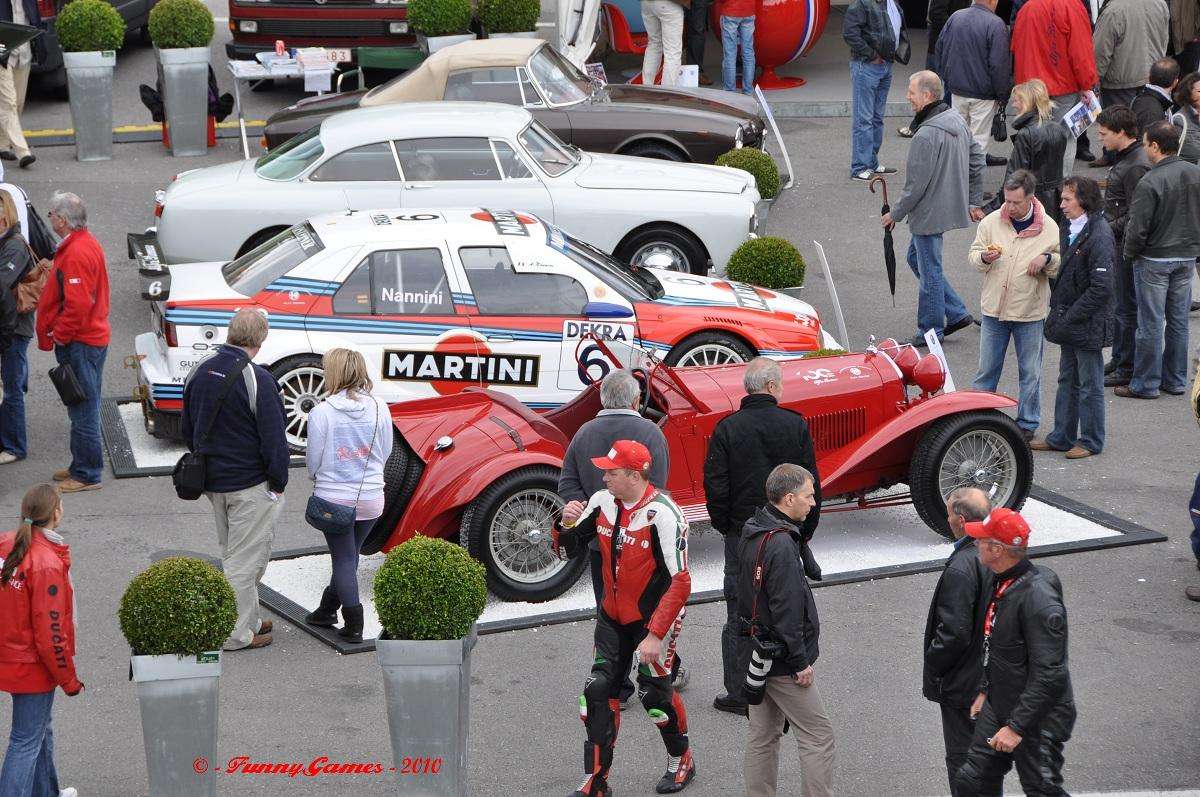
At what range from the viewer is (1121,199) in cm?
1204

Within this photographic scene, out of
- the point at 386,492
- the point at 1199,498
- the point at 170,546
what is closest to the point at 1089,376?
the point at 1199,498

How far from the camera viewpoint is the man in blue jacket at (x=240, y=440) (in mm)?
7859

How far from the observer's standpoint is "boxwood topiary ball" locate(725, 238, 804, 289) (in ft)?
42.1

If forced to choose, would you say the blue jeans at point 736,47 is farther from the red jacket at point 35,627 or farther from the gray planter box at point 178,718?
the red jacket at point 35,627

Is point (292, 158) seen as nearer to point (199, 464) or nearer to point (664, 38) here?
point (199, 464)

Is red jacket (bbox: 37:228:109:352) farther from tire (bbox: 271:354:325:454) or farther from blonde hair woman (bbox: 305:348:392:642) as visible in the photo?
blonde hair woman (bbox: 305:348:392:642)

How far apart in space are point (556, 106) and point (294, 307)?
557 centimetres

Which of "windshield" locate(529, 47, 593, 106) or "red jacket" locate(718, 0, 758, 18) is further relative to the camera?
"red jacket" locate(718, 0, 758, 18)

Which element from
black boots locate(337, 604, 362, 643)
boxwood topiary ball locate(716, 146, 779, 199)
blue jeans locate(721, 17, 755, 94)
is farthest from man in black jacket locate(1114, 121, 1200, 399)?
blue jeans locate(721, 17, 755, 94)

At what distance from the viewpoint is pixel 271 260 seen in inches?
438

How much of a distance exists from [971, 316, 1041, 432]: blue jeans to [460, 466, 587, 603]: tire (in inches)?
156

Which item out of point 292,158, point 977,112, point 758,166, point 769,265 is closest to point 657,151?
point 758,166

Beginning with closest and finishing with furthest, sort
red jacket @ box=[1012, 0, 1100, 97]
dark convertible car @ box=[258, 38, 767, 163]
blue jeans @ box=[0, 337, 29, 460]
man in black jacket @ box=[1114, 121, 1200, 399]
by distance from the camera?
blue jeans @ box=[0, 337, 29, 460] → man in black jacket @ box=[1114, 121, 1200, 399] → dark convertible car @ box=[258, 38, 767, 163] → red jacket @ box=[1012, 0, 1100, 97]

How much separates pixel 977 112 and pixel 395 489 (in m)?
10.0
